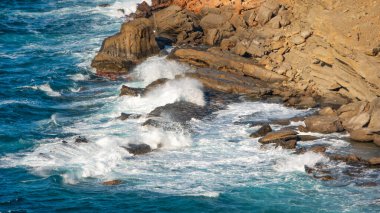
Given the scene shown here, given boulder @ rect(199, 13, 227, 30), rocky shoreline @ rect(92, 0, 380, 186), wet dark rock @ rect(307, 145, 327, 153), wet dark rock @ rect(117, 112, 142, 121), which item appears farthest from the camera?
boulder @ rect(199, 13, 227, 30)

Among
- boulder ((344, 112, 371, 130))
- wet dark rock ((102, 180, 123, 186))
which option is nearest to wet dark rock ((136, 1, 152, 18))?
boulder ((344, 112, 371, 130))

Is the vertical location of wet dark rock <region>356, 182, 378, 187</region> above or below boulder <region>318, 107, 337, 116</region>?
below

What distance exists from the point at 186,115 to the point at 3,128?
413 inches

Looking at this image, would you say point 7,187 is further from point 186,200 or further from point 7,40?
point 7,40

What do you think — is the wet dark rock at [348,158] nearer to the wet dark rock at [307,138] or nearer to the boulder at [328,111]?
the wet dark rock at [307,138]

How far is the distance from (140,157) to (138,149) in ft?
2.59

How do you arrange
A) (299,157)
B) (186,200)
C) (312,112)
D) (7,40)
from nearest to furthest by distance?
(186,200)
(299,157)
(312,112)
(7,40)

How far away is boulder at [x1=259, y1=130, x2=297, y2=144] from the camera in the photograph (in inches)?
1443

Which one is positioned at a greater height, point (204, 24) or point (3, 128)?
point (204, 24)

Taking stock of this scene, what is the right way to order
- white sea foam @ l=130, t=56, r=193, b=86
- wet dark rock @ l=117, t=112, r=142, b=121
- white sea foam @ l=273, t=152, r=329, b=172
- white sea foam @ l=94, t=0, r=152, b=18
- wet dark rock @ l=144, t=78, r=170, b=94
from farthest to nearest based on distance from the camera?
white sea foam @ l=94, t=0, r=152, b=18
white sea foam @ l=130, t=56, r=193, b=86
wet dark rock @ l=144, t=78, r=170, b=94
wet dark rock @ l=117, t=112, r=142, b=121
white sea foam @ l=273, t=152, r=329, b=172

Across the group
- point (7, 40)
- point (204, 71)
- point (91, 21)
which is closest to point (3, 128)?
point (204, 71)

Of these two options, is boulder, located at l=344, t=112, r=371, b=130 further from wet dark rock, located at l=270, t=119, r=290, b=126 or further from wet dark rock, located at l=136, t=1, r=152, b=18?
wet dark rock, located at l=136, t=1, r=152, b=18

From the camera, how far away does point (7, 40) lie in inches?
2544

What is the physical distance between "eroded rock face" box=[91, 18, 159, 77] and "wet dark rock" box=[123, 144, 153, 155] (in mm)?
14937
